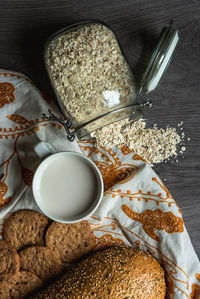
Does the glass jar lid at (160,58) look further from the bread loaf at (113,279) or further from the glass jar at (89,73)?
the bread loaf at (113,279)

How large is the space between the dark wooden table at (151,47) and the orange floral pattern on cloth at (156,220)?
0.39 feet

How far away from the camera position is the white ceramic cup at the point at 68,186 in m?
1.06

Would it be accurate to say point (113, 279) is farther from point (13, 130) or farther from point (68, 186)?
point (13, 130)

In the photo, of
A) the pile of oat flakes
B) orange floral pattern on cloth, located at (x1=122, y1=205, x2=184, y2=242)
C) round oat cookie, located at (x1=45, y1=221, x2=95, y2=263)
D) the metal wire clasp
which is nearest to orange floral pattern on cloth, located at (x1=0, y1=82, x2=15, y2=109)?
the metal wire clasp

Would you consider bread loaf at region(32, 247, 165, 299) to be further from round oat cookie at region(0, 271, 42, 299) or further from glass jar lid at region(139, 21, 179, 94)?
glass jar lid at region(139, 21, 179, 94)

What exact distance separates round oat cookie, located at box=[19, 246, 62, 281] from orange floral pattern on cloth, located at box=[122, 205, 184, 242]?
0.33 meters

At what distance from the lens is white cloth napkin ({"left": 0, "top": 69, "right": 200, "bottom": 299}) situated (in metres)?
1.16

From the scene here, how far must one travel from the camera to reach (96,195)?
1.09 meters

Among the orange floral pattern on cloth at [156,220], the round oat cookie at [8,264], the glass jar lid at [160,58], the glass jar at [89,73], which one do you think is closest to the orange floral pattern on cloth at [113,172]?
the orange floral pattern on cloth at [156,220]

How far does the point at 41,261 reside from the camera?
1.16 metres

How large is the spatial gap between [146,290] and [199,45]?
3.26 ft

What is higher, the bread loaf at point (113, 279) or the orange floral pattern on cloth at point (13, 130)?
the orange floral pattern on cloth at point (13, 130)

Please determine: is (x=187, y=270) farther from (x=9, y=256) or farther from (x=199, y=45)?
(x=199, y=45)

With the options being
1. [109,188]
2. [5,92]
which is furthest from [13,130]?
[109,188]
